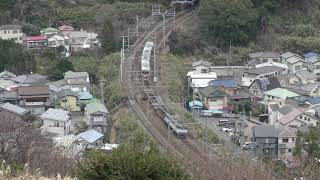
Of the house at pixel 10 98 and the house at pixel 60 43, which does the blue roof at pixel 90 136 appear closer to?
the house at pixel 10 98

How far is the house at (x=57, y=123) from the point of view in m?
10.4

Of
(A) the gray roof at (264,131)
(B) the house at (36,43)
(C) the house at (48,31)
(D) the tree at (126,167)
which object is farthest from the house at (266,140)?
(C) the house at (48,31)

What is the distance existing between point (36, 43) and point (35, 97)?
3.51 metres

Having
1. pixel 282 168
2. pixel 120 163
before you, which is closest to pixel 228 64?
pixel 282 168

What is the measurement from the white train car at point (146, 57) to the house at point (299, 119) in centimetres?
335

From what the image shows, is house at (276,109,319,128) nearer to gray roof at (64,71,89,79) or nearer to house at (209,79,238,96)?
house at (209,79,238,96)

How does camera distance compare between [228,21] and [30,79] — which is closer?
[30,79]

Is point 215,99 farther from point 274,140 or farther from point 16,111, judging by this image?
point 16,111

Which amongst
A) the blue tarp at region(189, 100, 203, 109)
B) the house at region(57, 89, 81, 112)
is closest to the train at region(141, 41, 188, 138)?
the blue tarp at region(189, 100, 203, 109)

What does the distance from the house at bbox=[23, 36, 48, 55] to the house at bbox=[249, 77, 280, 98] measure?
203 inches

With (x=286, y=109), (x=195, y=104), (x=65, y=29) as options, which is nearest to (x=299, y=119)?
(x=286, y=109)

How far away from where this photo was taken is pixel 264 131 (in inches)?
395

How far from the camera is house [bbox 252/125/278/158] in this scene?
9859 mm

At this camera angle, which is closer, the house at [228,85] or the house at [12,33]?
the house at [228,85]
